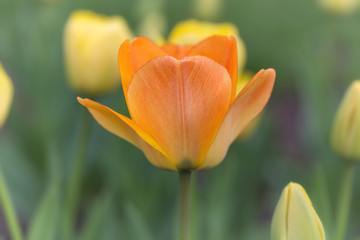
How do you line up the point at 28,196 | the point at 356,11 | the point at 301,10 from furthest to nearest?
the point at 301,10 → the point at 356,11 → the point at 28,196

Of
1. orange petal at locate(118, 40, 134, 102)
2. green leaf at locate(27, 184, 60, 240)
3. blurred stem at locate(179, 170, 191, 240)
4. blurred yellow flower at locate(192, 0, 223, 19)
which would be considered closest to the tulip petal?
orange petal at locate(118, 40, 134, 102)

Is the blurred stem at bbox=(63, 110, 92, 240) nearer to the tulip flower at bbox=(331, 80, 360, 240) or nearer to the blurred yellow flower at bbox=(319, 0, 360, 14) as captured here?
the tulip flower at bbox=(331, 80, 360, 240)

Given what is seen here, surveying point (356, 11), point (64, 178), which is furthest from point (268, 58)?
point (64, 178)

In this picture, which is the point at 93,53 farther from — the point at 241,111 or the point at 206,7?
the point at 206,7

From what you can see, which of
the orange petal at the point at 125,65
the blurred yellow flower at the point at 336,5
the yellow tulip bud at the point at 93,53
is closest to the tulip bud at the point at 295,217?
the orange petal at the point at 125,65

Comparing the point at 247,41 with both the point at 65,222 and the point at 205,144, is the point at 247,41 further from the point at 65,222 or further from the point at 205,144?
the point at 205,144

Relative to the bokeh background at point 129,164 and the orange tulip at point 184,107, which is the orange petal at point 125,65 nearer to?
the orange tulip at point 184,107

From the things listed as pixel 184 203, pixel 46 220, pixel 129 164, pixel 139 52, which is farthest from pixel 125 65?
pixel 129 164
